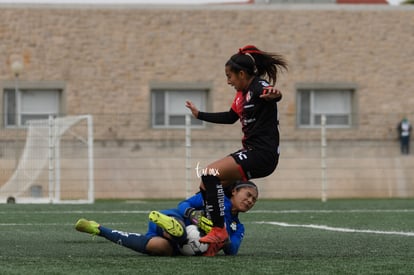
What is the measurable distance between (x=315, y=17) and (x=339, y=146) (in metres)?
3.89

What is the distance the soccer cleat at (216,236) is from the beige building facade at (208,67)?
2188cm

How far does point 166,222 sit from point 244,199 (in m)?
0.80

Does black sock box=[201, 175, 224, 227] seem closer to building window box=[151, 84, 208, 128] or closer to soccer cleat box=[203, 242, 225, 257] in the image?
soccer cleat box=[203, 242, 225, 257]

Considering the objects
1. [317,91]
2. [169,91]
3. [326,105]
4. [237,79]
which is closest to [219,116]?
[237,79]

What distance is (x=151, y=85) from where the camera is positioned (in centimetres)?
3484

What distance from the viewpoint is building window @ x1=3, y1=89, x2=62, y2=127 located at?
34.1 metres

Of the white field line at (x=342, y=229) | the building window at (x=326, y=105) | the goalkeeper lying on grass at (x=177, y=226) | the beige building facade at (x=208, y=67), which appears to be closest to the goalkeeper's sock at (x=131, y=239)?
the goalkeeper lying on grass at (x=177, y=226)

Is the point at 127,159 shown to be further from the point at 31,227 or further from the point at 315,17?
the point at 31,227

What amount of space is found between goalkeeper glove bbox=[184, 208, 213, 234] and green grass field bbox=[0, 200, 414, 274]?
12.0 inches

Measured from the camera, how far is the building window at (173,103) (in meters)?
35.2

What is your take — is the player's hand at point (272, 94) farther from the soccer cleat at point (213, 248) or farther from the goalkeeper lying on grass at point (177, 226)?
the soccer cleat at point (213, 248)

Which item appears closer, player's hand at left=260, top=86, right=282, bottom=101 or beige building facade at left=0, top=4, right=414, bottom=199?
player's hand at left=260, top=86, right=282, bottom=101

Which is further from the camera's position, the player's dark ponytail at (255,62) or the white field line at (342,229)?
the white field line at (342,229)

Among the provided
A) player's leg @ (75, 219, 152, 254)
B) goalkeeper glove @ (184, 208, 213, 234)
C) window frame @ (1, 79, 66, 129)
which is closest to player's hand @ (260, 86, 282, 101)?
goalkeeper glove @ (184, 208, 213, 234)
